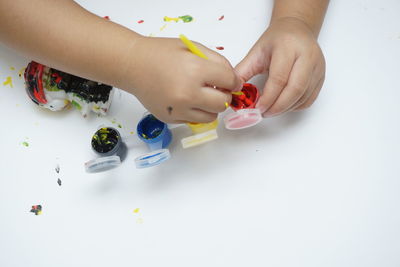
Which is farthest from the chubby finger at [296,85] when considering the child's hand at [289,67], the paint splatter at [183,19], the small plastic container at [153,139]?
the paint splatter at [183,19]

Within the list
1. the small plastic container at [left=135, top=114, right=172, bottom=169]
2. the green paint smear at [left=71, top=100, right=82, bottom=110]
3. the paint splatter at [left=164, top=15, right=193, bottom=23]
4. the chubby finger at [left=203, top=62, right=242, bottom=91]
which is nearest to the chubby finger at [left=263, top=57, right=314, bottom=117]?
the chubby finger at [left=203, top=62, right=242, bottom=91]

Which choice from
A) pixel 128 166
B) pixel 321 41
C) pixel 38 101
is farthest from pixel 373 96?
pixel 38 101

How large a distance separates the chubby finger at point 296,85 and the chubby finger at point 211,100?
112 millimetres

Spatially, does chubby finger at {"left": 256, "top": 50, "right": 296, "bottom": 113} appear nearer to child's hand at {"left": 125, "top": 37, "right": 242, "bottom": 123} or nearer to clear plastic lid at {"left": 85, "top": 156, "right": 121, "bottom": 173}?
child's hand at {"left": 125, "top": 37, "right": 242, "bottom": 123}

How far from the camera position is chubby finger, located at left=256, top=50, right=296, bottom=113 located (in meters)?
0.56

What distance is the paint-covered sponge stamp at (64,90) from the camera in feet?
2.22

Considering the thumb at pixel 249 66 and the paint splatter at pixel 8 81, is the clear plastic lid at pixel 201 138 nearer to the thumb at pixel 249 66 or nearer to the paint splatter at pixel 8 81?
the thumb at pixel 249 66

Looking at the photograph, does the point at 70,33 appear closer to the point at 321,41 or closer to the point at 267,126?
the point at 267,126

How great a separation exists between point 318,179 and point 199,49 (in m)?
0.33

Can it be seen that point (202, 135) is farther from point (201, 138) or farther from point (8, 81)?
point (8, 81)

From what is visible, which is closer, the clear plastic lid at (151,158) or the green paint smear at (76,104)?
the clear plastic lid at (151,158)

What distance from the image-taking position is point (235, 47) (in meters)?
0.73

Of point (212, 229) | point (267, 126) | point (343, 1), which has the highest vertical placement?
point (343, 1)

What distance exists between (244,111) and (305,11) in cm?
28
